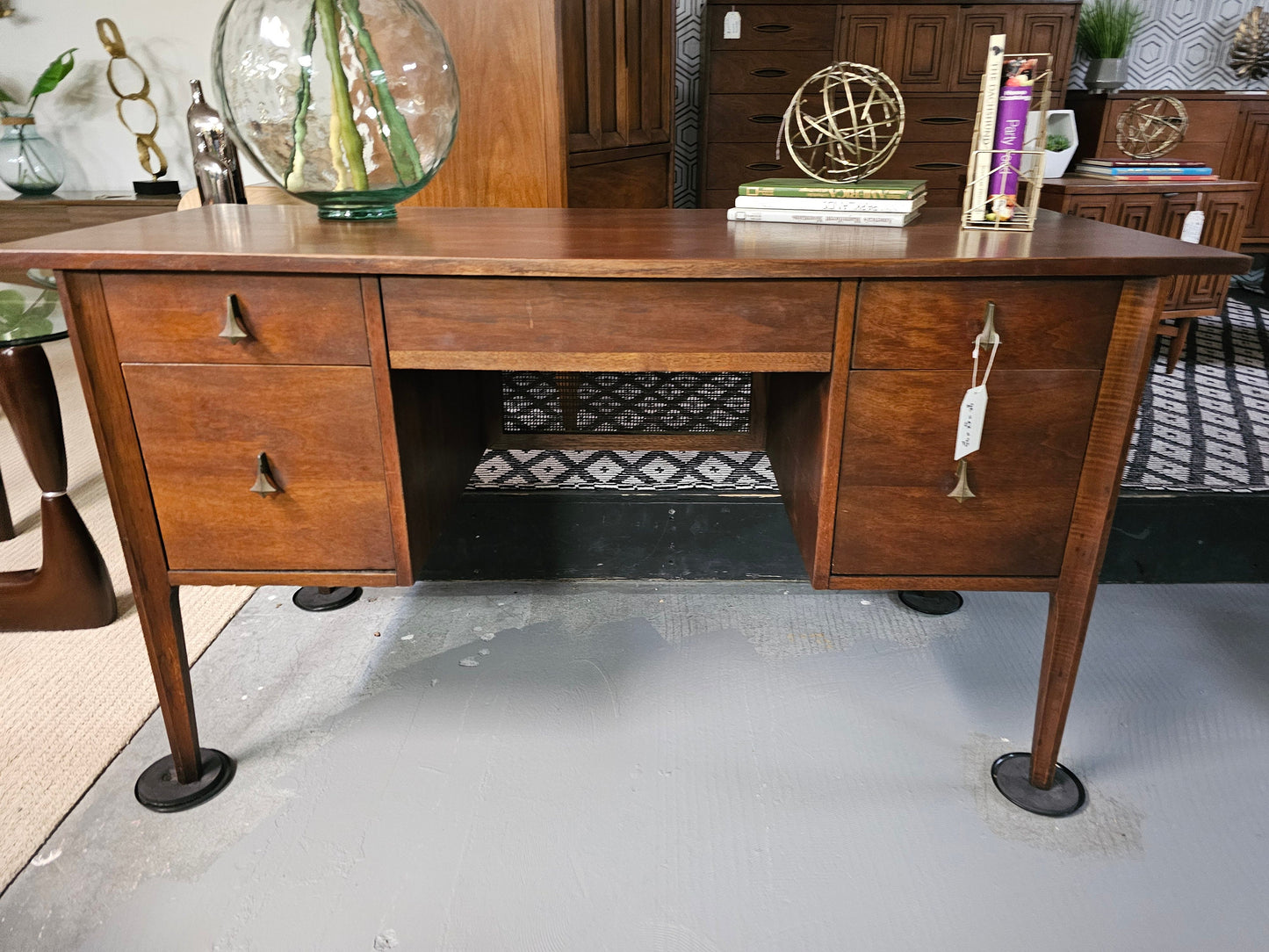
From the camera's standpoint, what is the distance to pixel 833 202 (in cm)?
124

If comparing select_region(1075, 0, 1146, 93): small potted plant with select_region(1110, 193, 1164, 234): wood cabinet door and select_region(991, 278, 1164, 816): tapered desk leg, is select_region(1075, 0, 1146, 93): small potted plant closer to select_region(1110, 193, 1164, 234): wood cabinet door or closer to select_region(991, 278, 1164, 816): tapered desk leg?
select_region(1110, 193, 1164, 234): wood cabinet door

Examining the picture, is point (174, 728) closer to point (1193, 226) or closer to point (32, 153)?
point (1193, 226)

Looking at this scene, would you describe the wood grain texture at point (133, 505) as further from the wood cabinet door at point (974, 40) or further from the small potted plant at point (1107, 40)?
the small potted plant at point (1107, 40)

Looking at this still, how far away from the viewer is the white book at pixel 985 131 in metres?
1.14

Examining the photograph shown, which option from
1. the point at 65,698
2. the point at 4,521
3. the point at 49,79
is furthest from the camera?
the point at 49,79

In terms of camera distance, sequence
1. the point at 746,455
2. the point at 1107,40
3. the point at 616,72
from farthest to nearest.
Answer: the point at 1107,40 < the point at 616,72 < the point at 746,455

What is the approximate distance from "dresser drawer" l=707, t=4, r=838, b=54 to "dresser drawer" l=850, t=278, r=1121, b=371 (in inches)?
133

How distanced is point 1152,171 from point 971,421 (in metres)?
2.37

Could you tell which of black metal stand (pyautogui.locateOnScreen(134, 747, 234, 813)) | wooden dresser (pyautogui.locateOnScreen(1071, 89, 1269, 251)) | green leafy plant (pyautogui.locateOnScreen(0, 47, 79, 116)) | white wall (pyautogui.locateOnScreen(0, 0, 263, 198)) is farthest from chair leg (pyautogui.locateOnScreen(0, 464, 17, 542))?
wooden dresser (pyautogui.locateOnScreen(1071, 89, 1269, 251))

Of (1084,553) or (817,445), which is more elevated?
(817,445)

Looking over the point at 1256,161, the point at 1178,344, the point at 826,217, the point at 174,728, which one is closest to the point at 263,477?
the point at 174,728

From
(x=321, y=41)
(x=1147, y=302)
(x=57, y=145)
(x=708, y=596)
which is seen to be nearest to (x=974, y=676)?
(x=708, y=596)

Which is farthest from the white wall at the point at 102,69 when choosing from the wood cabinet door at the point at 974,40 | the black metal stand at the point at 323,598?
the wood cabinet door at the point at 974,40

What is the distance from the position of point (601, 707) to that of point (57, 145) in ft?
14.9
